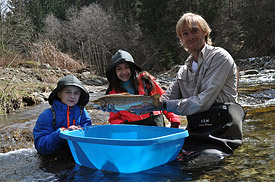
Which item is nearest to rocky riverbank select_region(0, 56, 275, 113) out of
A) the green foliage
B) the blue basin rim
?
the green foliage

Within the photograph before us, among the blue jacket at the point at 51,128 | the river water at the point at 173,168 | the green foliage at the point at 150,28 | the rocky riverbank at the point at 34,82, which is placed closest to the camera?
the river water at the point at 173,168

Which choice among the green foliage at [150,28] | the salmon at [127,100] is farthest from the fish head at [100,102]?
the green foliage at [150,28]

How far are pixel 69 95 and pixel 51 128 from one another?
436 millimetres

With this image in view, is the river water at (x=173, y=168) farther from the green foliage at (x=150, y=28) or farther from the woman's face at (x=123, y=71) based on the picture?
the green foliage at (x=150, y=28)

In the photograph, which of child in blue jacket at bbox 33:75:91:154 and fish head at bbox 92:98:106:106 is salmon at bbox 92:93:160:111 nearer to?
fish head at bbox 92:98:106:106

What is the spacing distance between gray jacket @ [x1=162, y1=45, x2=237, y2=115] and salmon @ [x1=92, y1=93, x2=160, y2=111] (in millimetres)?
153

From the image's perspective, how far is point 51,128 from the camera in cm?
315

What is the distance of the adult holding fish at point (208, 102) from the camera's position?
2.60 meters

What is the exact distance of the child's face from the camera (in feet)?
10.6

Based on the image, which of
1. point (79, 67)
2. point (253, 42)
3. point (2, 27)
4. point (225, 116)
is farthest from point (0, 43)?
point (253, 42)

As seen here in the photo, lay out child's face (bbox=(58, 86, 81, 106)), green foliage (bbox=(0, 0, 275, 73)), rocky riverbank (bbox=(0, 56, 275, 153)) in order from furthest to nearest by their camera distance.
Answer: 1. green foliage (bbox=(0, 0, 275, 73))
2. rocky riverbank (bbox=(0, 56, 275, 153))
3. child's face (bbox=(58, 86, 81, 106))

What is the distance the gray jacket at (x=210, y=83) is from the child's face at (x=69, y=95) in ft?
3.87

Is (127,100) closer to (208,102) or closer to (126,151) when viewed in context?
(126,151)

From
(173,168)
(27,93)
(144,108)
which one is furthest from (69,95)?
(27,93)
